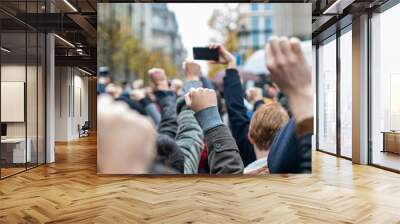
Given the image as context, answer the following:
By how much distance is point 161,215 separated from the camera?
3.97 meters

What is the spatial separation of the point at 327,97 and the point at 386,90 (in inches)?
123

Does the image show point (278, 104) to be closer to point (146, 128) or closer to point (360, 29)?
point (146, 128)

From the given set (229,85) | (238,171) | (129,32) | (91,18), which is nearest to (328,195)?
(238,171)

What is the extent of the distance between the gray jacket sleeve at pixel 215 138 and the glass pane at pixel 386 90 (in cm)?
290

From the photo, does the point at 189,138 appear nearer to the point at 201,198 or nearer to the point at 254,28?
the point at 201,198

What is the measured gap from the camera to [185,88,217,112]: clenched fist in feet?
19.4

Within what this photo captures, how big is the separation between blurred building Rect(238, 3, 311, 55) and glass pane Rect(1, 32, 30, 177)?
357 cm

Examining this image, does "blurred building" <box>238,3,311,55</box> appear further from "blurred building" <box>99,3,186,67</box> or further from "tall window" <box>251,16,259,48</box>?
"blurred building" <box>99,3,186,67</box>

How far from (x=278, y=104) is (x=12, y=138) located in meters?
4.20

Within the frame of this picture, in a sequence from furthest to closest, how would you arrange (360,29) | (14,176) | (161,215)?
(360,29) → (14,176) → (161,215)

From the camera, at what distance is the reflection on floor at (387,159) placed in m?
6.99

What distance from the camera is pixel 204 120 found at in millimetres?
5891

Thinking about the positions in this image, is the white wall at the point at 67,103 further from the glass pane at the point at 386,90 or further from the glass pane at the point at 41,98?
the glass pane at the point at 386,90

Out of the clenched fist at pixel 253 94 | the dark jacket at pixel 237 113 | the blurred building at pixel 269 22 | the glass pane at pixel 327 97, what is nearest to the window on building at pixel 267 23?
the blurred building at pixel 269 22
